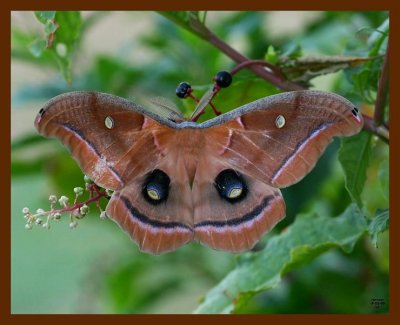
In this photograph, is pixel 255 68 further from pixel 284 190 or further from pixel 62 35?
pixel 284 190

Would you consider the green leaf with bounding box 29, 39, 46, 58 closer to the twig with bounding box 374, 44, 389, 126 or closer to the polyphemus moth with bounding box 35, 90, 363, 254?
the polyphemus moth with bounding box 35, 90, 363, 254

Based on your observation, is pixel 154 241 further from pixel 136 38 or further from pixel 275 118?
pixel 136 38

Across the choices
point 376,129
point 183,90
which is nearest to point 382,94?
point 376,129

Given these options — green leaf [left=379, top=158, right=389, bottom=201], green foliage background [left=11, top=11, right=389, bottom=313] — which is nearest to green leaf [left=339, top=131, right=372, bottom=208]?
green foliage background [left=11, top=11, right=389, bottom=313]

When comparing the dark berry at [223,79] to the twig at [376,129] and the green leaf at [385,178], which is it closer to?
the twig at [376,129]

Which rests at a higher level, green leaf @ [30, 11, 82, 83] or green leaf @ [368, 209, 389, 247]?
green leaf @ [30, 11, 82, 83]

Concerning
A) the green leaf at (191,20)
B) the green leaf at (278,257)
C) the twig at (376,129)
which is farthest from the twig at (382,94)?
the green leaf at (191,20)

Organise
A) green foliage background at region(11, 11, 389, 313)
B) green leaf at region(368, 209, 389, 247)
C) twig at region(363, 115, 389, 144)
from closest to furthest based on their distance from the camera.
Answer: green leaf at region(368, 209, 389, 247), twig at region(363, 115, 389, 144), green foliage background at region(11, 11, 389, 313)
